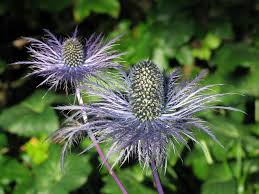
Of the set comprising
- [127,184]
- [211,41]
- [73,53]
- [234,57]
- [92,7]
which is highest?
[92,7]

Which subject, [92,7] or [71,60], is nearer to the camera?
[71,60]

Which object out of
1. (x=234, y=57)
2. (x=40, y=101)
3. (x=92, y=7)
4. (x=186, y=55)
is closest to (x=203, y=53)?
(x=186, y=55)

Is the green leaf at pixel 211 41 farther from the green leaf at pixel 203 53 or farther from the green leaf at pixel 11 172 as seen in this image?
the green leaf at pixel 11 172

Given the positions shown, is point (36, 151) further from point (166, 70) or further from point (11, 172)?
point (166, 70)

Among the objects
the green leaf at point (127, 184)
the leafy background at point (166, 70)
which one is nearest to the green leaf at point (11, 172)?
the leafy background at point (166, 70)

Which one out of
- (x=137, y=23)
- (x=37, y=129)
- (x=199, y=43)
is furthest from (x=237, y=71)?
(x=37, y=129)
